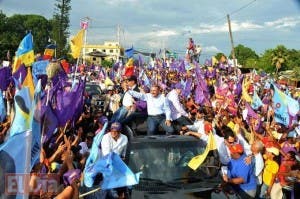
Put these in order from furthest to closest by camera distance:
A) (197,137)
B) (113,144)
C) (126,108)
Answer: (126,108), (113,144), (197,137)

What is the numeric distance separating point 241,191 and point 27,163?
3.95 m

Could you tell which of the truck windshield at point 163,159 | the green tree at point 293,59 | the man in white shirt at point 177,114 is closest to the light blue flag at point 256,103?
the man in white shirt at point 177,114

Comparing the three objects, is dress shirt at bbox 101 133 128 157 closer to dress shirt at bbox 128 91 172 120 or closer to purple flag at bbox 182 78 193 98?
dress shirt at bbox 128 91 172 120

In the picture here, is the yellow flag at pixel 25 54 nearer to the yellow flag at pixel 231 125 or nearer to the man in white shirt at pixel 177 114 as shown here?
the man in white shirt at pixel 177 114

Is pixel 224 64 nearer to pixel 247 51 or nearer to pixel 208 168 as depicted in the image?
pixel 208 168

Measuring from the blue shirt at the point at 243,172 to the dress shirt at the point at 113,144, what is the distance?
63.1 inches

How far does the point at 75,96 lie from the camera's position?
1119cm

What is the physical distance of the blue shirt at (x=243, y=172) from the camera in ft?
26.7

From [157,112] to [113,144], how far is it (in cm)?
188

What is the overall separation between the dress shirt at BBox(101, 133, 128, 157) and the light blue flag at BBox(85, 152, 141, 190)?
4.69ft

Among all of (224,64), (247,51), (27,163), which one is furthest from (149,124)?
(247,51)

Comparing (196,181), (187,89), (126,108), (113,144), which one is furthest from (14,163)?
(187,89)

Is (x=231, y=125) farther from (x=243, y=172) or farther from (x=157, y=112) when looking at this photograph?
(x=243, y=172)

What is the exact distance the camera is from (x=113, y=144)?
821 cm
